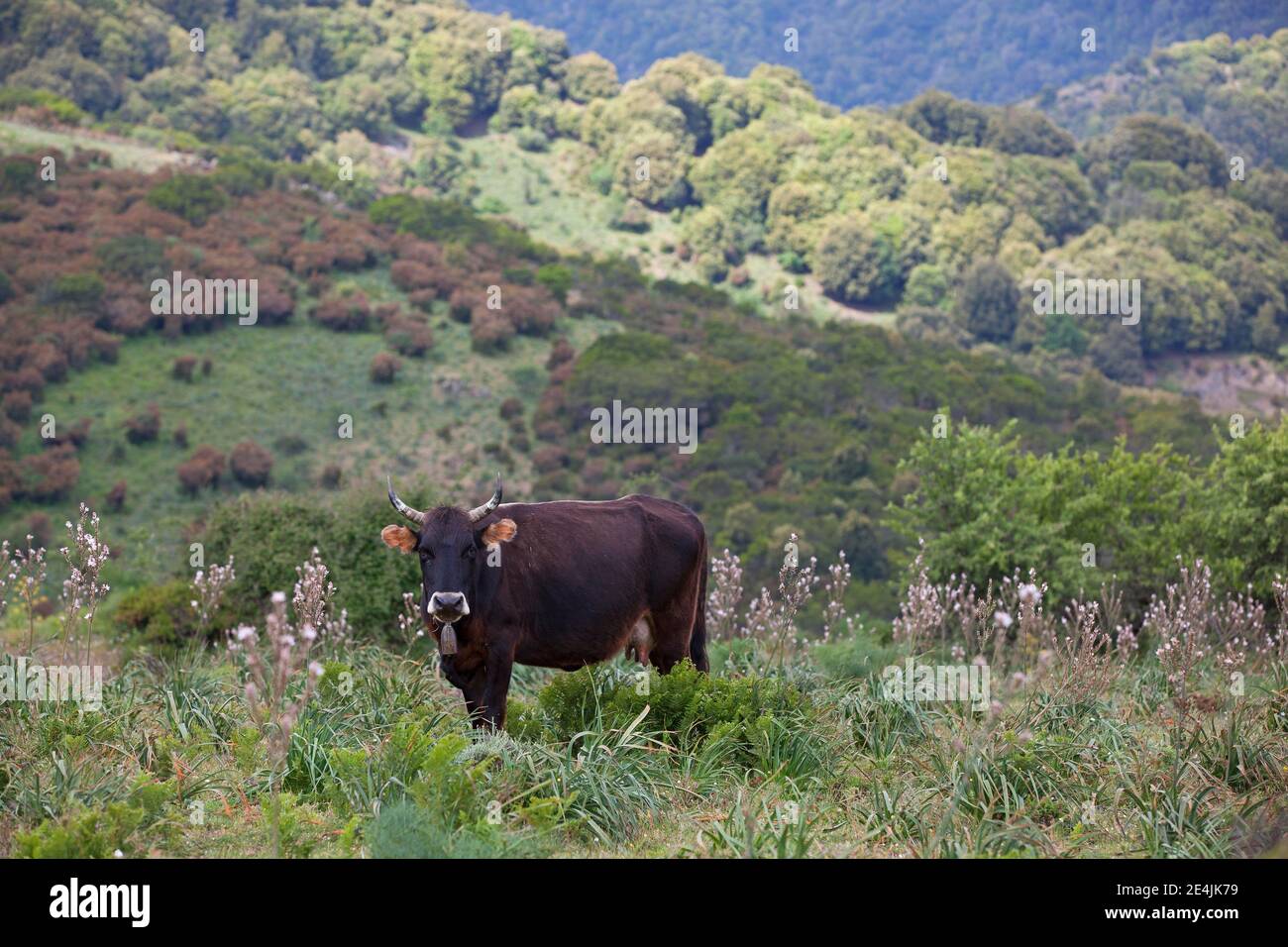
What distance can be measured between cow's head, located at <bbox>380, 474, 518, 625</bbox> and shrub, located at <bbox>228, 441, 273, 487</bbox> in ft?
97.5

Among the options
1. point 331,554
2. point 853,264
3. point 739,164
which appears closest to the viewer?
point 331,554

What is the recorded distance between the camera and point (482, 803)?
6410mm

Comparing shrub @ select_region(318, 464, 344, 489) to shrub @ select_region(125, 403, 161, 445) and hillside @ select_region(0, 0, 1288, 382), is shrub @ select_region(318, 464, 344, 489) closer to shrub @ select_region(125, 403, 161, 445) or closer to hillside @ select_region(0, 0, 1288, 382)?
shrub @ select_region(125, 403, 161, 445)

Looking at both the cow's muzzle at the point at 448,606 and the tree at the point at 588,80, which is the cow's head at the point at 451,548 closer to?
the cow's muzzle at the point at 448,606

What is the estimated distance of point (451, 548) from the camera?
813cm

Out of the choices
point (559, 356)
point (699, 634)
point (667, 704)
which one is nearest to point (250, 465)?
point (559, 356)

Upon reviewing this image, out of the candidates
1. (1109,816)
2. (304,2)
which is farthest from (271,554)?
(304,2)

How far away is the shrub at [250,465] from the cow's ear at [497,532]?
29816 mm

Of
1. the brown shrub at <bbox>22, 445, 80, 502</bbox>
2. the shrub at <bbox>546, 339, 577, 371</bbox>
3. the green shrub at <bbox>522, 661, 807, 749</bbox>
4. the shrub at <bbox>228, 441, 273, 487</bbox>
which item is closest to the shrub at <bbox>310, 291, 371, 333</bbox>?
the shrub at <bbox>546, 339, 577, 371</bbox>

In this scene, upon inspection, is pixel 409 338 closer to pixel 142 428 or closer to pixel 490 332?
pixel 490 332

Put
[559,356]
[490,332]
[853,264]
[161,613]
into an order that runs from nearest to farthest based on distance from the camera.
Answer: [161,613]
[490,332]
[559,356]
[853,264]

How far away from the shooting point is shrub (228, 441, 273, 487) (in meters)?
36.9

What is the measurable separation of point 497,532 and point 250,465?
1192 inches

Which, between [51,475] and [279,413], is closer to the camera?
[51,475]
